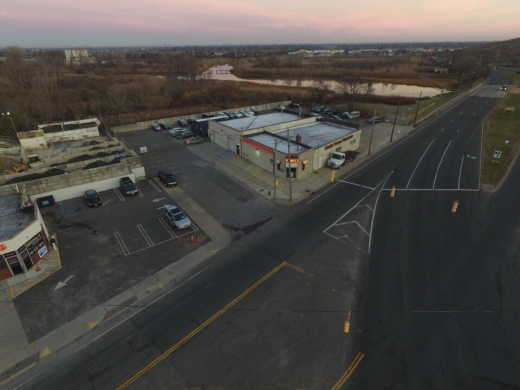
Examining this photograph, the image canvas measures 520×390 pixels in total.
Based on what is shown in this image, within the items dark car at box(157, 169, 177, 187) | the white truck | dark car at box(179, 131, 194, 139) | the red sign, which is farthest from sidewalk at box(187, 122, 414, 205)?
dark car at box(157, 169, 177, 187)

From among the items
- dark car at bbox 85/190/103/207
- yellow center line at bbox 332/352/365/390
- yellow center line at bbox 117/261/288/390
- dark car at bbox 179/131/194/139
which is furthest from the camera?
dark car at bbox 179/131/194/139

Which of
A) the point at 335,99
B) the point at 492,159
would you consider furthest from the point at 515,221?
the point at 335,99

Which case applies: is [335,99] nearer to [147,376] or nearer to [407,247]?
[407,247]

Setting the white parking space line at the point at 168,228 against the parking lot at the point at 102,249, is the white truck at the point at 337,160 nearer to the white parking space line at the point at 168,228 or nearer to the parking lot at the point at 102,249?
the parking lot at the point at 102,249

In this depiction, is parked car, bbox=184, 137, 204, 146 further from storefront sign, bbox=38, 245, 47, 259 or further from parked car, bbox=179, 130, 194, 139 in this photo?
storefront sign, bbox=38, 245, 47, 259

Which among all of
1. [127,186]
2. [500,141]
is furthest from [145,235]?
[500,141]

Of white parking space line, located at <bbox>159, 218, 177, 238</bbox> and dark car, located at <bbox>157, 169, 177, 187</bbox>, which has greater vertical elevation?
dark car, located at <bbox>157, 169, 177, 187</bbox>
